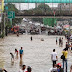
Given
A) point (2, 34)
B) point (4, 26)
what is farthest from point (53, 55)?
point (4, 26)

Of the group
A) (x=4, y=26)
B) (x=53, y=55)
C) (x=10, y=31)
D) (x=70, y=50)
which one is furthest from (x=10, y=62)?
(x=10, y=31)

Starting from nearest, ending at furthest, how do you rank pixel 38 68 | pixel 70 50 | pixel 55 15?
pixel 38 68, pixel 70 50, pixel 55 15

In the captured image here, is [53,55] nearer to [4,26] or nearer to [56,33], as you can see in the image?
[4,26]

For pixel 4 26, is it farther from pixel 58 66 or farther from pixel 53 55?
pixel 58 66

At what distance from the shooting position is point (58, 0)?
120375mm

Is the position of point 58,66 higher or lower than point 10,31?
higher

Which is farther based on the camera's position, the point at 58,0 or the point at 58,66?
the point at 58,0

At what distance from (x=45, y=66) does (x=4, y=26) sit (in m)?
64.2

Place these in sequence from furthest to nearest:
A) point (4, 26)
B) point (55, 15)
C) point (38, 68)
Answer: point (55, 15) → point (4, 26) → point (38, 68)

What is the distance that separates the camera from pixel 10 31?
379 feet

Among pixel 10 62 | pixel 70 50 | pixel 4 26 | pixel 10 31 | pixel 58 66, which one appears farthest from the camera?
pixel 10 31

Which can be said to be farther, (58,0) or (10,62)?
(58,0)

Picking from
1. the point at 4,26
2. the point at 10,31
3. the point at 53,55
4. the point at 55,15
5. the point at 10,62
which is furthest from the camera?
the point at 10,31

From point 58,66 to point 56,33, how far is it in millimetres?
87266
